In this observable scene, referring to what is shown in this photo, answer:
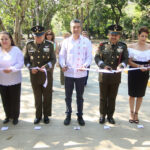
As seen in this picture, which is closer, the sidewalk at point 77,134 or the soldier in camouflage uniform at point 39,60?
the sidewalk at point 77,134

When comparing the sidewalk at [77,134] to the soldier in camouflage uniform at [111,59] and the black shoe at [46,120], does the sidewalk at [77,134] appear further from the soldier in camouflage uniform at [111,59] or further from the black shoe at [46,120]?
the soldier in camouflage uniform at [111,59]

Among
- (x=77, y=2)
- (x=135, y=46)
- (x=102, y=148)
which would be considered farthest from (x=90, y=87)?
(x=77, y=2)

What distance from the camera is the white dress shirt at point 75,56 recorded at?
360cm

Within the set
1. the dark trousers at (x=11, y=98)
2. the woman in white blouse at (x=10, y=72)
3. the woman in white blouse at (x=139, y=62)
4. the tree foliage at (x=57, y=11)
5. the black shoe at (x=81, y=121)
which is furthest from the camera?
the tree foliage at (x=57, y=11)

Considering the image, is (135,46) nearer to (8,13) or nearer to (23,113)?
(23,113)

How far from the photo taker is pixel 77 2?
2372 centimetres

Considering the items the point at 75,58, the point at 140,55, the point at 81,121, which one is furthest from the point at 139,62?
the point at 81,121

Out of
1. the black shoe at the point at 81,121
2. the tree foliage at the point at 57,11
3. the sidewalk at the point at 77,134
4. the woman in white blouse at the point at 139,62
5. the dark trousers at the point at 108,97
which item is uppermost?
the tree foliage at the point at 57,11

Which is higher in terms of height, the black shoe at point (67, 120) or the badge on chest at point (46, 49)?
the badge on chest at point (46, 49)

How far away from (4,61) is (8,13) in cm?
671

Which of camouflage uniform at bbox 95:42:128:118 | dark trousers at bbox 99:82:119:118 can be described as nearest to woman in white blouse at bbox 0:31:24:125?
camouflage uniform at bbox 95:42:128:118

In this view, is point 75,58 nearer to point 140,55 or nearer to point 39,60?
point 39,60

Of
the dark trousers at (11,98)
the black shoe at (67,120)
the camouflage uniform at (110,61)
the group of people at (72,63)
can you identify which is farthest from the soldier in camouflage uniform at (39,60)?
the camouflage uniform at (110,61)

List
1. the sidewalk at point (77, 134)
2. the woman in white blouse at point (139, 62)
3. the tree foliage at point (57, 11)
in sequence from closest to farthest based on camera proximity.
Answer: the sidewalk at point (77, 134) < the woman in white blouse at point (139, 62) < the tree foliage at point (57, 11)
